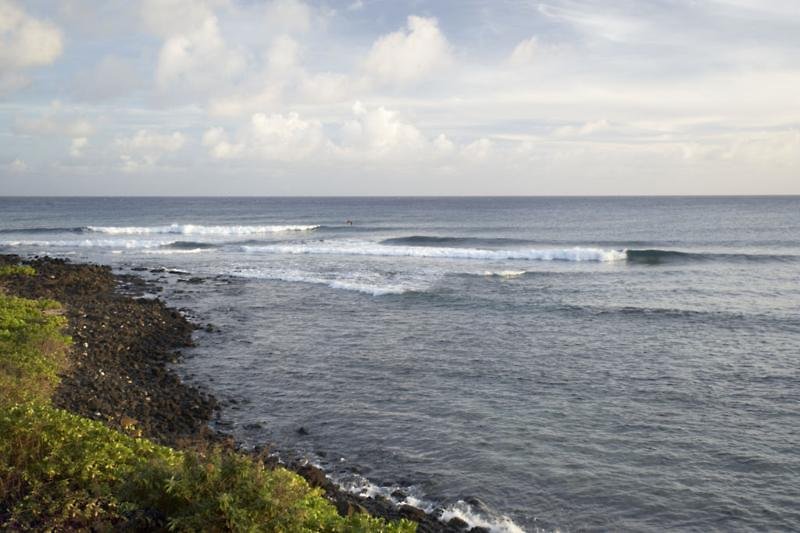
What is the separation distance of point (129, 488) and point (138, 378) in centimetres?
1013

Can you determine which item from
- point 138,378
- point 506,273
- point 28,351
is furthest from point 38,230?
point 28,351

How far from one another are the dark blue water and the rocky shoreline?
0.69m

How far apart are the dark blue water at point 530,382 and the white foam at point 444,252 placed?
3.87 m

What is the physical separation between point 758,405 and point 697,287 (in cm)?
1706

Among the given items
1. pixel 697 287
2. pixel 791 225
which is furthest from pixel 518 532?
pixel 791 225

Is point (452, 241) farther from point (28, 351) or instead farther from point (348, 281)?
point (28, 351)

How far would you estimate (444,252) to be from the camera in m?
46.2

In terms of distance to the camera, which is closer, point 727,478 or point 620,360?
point 727,478

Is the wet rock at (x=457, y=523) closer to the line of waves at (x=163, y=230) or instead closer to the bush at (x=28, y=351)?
the bush at (x=28, y=351)

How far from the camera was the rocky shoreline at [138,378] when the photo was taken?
1057cm

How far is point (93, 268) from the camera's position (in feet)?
111

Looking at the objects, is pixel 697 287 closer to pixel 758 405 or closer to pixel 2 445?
pixel 758 405

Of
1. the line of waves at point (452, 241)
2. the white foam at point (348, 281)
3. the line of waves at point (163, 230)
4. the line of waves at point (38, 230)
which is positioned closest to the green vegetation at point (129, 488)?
the white foam at point (348, 281)

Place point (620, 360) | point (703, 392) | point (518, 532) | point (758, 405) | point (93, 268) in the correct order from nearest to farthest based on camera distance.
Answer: point (518, 532) < point (758, 405) < point (703, 392) < point (620, 360) < point (93, 268)
